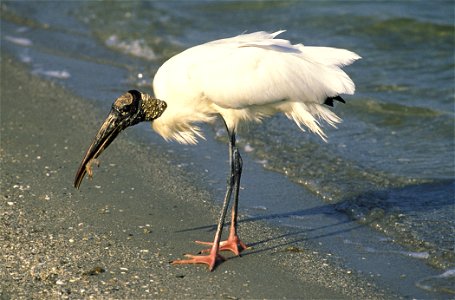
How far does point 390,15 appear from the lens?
1463cm

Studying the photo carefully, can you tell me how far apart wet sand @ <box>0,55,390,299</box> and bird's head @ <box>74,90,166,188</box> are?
52 cm

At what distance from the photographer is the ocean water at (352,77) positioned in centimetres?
772

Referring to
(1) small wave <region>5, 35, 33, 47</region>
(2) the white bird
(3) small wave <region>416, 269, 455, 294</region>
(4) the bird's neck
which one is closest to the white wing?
(2) the white bird

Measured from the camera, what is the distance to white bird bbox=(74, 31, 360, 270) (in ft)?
21.4

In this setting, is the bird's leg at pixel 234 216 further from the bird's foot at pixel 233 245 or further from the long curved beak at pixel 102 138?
the long curved beak at pixel 102 138

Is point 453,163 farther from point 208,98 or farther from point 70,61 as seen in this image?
point 70,61

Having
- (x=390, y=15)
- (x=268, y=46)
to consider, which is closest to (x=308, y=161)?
(x=268, y=46)

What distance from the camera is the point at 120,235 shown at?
22.1 feet

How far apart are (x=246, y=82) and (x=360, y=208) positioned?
175cm

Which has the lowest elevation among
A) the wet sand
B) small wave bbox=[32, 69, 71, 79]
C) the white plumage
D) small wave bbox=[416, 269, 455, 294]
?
small wave bbox=[32, 69, 71, 79]

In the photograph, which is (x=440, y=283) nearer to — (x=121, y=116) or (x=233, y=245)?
(x=233, y=245)

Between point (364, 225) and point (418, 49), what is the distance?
6.43m

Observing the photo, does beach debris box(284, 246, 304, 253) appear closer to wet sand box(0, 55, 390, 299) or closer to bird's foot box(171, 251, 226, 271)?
wet sand box(0, 55, 390, 299)

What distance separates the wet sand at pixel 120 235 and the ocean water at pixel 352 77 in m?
0.51
